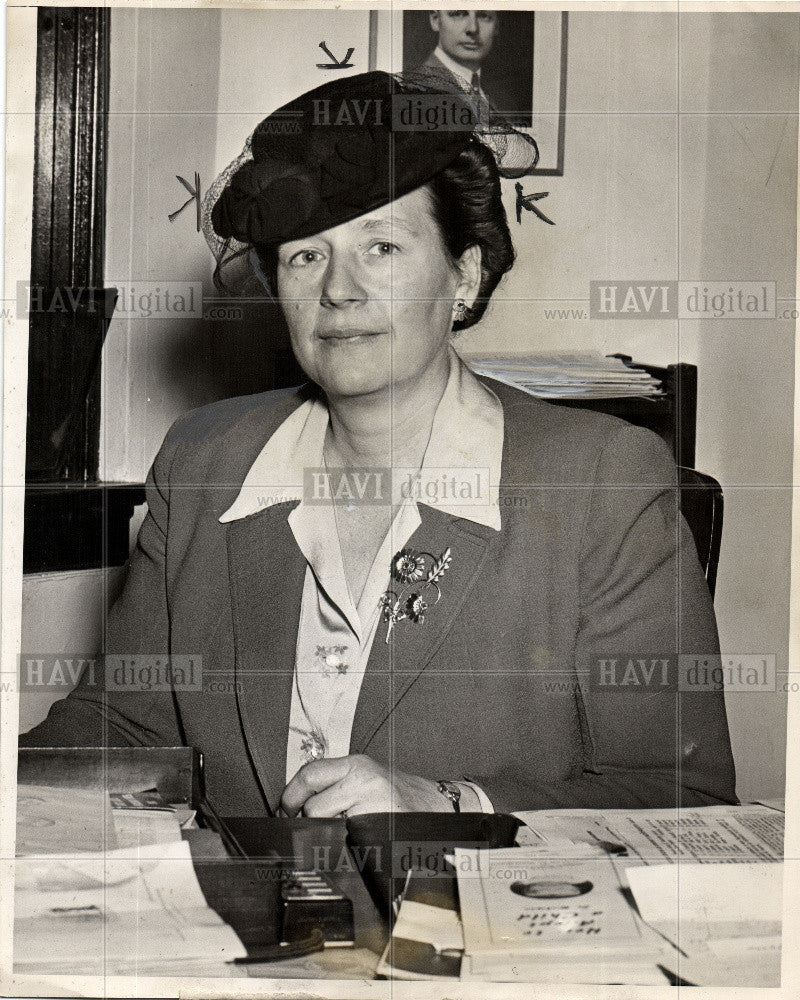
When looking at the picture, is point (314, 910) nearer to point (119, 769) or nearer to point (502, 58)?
point (119, 769)

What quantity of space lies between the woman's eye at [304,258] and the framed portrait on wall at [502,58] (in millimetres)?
300

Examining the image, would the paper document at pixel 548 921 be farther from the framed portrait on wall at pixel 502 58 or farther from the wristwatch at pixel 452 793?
the framed portrait on wall at pixel 502 58

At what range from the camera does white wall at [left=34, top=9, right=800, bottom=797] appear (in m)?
1.45

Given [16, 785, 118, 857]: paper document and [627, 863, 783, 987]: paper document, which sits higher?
[16, 785, 118, 857]: paper document

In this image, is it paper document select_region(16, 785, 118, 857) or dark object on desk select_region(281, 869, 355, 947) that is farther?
paper document select_region(16, 785, 118, 857)

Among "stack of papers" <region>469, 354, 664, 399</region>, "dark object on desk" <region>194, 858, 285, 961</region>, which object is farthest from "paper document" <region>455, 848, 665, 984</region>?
"stack of papers" <region>469, 354, 664, 399</region>

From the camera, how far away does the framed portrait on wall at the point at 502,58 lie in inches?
56.4

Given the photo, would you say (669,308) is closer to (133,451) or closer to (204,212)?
(204,212)

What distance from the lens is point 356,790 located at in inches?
55.2

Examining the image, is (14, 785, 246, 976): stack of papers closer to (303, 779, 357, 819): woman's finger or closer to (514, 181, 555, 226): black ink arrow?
(303, 779, 357, 819): woman's finger

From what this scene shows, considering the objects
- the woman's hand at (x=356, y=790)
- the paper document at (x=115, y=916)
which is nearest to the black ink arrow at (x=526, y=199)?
the woman's hand at (x=356, y=790)

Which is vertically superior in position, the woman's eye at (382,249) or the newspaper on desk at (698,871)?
the woman's eye at (382,249)

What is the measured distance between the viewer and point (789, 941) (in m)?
1.48

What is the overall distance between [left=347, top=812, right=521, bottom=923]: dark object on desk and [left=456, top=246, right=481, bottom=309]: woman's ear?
74cm
